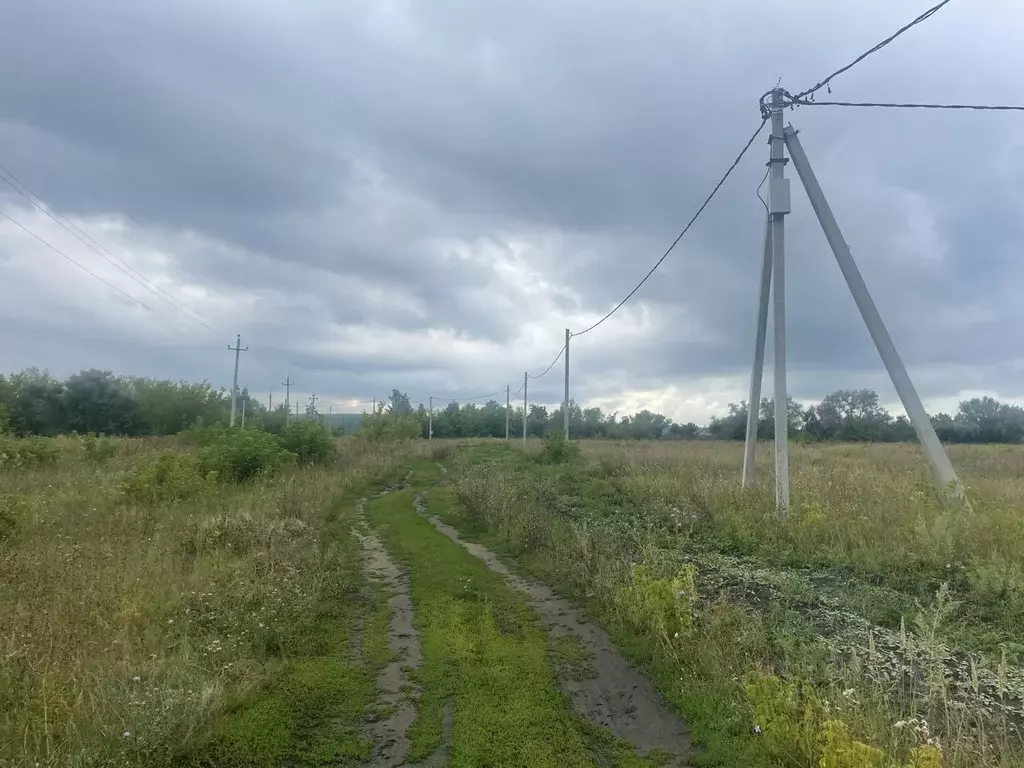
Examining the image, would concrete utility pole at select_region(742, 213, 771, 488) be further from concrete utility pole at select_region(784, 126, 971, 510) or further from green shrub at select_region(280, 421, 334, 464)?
green shrub at select_region(280, 421, 334, 464)

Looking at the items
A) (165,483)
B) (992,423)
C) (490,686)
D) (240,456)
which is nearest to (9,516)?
(165,483)

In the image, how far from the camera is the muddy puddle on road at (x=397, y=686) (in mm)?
4543

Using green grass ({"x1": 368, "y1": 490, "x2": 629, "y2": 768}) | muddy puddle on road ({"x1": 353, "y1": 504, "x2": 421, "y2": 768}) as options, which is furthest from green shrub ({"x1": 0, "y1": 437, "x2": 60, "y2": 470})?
green grass ({"x1": 368, "y1": 490, "x2": 629, "y2": 768})

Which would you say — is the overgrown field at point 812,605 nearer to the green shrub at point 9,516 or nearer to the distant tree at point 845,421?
the green shrub at point 9,516

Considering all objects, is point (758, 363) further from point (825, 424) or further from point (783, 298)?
point (825, 424)

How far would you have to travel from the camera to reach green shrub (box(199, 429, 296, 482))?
1917cm

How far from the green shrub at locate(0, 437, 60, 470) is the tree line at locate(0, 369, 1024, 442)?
9201mm

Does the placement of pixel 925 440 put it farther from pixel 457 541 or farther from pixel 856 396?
pixel 856 396

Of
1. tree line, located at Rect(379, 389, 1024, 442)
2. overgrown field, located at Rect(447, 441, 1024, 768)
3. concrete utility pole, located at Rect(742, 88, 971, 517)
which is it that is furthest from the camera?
tree line, located at Rect(379, 389, 1024, 442)

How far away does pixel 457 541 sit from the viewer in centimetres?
1232

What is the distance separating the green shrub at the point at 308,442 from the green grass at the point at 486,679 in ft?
60.6

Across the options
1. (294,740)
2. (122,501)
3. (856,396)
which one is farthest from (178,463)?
(856,396)

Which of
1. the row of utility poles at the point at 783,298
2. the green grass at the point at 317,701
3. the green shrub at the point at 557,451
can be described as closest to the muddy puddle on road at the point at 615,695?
the green grass at the point at 317,701

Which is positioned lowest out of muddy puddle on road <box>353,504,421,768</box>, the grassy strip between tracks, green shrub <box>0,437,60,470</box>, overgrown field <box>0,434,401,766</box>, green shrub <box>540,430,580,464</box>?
muddy puddle on road <box>353,504,421,768</box>
